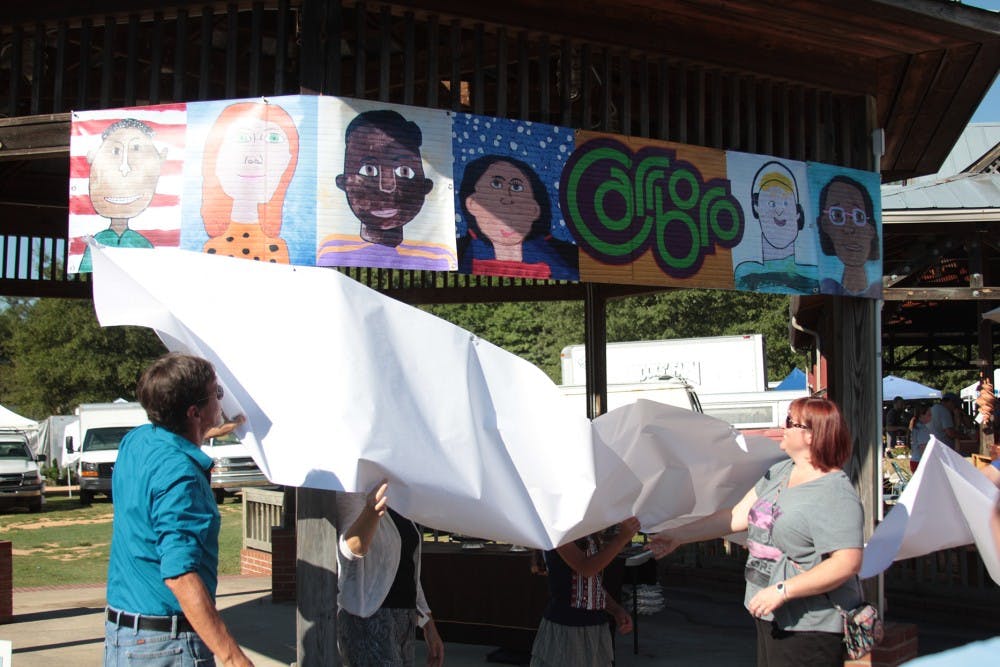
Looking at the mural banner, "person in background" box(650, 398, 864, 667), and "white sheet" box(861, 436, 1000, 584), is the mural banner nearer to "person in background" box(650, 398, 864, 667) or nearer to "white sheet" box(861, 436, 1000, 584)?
"white sheet" box(861, 436, 1000, 584)

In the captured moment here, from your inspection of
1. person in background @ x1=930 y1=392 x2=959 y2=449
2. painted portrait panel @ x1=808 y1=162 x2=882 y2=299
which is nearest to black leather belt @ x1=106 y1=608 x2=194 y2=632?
painted portrait panel @ x1=808 y1=162 x2=882 y2=299

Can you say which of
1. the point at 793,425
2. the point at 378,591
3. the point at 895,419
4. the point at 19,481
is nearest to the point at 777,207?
the point at 793,425

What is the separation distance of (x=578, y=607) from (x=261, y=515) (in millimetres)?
8358

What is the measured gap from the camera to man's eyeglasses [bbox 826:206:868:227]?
7320 mm

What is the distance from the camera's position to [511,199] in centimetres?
602

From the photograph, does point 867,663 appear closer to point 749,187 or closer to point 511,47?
point 749,187

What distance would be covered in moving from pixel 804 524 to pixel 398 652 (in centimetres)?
179

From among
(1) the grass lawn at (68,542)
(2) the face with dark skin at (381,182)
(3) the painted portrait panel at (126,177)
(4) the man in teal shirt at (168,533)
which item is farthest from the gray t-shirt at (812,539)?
(1) the grass lawn at (68,542)

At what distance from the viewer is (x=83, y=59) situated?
19.7 feet

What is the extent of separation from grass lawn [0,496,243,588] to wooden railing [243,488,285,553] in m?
1.09

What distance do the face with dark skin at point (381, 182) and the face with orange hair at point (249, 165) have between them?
0.32 m

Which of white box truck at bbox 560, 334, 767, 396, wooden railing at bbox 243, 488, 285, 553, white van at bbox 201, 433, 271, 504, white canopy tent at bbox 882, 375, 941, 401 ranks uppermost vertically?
white box truck at bbox 560, 334, 767, 396

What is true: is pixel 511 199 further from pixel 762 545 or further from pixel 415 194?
pixel 762 545

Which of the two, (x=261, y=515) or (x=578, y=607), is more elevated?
(x=578, y=607)
